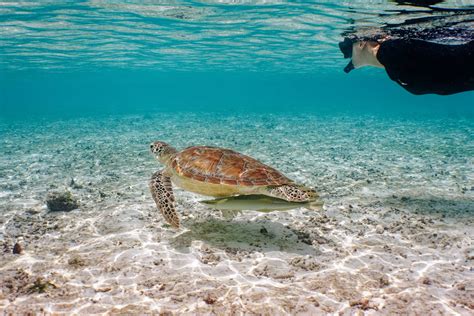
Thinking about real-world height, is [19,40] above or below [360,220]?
above

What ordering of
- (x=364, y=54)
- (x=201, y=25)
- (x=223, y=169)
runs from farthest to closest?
(x=201, y=25) → (x=364, y=54) → (x=223, y=169)

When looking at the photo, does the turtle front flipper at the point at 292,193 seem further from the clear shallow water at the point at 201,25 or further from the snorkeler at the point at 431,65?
the clear shallow water at the point at 201,25

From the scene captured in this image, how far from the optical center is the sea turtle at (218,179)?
588 centimetres

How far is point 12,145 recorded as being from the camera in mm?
21828

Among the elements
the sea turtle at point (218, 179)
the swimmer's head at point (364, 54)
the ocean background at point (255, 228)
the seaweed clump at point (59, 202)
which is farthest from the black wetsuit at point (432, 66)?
the seaweed clump at point (59, 202)

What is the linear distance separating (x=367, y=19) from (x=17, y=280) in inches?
713

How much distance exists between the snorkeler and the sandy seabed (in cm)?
348

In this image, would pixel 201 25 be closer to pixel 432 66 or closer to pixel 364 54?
pixel 364 54

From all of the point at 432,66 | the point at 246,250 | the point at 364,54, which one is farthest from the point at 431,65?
the point at 246,250

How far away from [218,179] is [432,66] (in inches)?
269

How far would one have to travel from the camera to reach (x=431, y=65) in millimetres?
8484

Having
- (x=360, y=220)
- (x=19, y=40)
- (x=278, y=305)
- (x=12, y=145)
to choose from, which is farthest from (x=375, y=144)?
(x=19, y=40)

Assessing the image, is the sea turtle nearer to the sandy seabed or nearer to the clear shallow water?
the sandy seabed

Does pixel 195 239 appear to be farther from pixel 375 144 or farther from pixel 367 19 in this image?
pixel 375 144
